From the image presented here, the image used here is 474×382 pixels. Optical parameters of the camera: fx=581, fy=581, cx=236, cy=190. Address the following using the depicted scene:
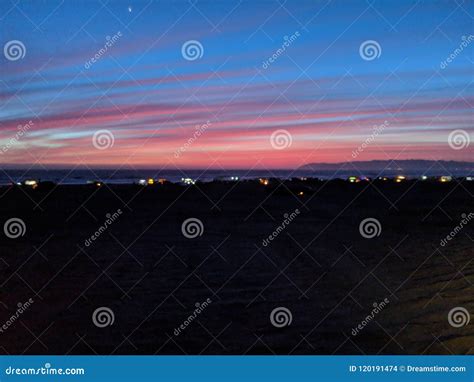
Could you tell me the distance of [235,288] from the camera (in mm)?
9672

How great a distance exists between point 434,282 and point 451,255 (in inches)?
120

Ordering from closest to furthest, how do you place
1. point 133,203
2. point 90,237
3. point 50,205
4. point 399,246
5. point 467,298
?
point 467,298 < point 399,246 < point 90,237 < point 50,205 < point 133,203

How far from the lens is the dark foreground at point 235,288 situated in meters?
6.89

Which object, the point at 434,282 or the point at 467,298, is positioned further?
the point at 434,282

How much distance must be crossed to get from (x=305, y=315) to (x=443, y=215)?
17.1 metres

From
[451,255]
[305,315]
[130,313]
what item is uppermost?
[451,255]

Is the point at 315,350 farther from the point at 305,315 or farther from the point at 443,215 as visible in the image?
the point at 443,215

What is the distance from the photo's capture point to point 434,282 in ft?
32.8

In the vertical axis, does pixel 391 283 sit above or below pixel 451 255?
below

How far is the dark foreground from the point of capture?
689 cm

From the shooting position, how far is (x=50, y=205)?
87.1 ft

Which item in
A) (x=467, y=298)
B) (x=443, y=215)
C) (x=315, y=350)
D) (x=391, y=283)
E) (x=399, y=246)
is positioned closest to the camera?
(x=315, y=350)
